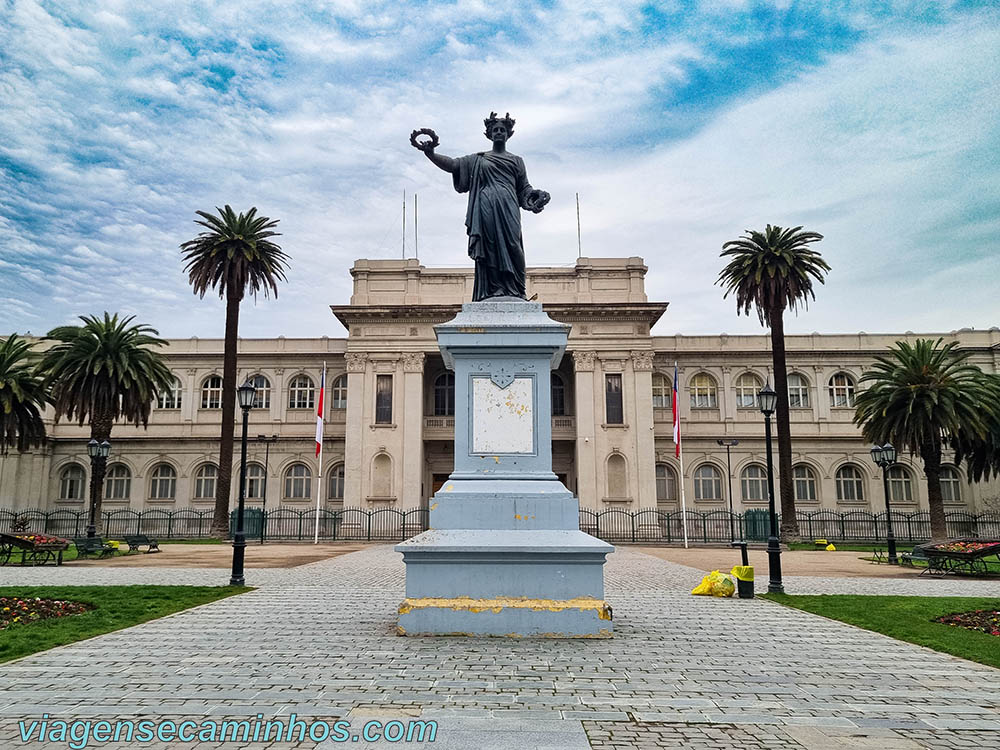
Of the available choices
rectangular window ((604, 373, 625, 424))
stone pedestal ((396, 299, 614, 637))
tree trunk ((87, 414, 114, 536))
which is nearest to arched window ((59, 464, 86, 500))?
tree trunk ((87, 414, 114, 536))

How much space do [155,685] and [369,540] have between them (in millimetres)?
30050

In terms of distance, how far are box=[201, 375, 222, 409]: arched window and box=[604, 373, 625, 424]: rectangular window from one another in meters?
24.8

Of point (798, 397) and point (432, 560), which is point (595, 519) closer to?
point (798, 397)

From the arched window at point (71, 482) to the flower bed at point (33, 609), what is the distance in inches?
1463

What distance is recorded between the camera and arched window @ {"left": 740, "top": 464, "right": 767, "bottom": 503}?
42031mm

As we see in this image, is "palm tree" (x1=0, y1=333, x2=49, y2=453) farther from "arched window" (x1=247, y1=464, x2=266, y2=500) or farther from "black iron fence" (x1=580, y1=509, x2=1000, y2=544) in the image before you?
"black iron fence" (x1=580, y1=509, x2=1000, y2=544)

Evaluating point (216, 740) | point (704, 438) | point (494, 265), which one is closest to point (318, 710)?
point (216, 740)

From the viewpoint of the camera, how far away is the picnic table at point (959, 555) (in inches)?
720

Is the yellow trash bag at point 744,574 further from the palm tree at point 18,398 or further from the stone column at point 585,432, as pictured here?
the palm tree at point 18,398

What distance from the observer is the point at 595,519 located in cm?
3662

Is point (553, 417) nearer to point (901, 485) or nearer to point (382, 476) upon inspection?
point (382, 476)

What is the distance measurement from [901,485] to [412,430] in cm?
3001

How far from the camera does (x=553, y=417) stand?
41812 mm

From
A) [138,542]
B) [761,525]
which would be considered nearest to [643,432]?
[761,525]
